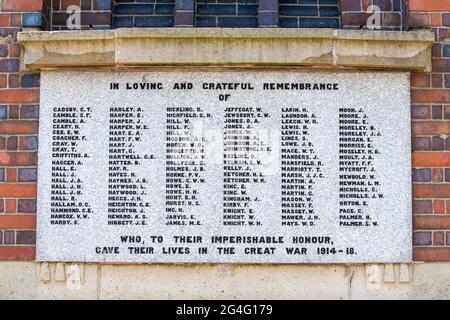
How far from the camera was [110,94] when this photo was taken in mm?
5945

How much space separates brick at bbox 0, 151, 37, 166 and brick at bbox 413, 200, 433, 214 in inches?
106

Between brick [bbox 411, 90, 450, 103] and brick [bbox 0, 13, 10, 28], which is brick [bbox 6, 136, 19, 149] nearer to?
brick [bbox 0, 13, 10, 28]

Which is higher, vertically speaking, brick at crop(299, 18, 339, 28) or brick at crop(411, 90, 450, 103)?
brick at crop(299, 18, 339, 28)

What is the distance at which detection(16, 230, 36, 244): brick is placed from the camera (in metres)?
5.86

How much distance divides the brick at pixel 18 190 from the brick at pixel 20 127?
1.24ft

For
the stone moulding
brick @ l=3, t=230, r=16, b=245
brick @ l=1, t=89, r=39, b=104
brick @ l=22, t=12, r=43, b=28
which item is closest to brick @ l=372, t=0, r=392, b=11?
the stone moulding

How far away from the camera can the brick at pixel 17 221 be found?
19.2 feet

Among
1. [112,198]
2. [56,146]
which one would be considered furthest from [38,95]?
[112,198]

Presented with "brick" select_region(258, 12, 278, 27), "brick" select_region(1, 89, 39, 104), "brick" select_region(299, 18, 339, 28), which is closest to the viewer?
"brick" select_region(1, 89, 39, 104)

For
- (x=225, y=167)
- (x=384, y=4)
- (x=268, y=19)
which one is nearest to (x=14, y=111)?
(x=225, y=167)

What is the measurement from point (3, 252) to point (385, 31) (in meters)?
3.11

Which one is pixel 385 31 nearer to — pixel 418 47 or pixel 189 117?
pixel 418 47

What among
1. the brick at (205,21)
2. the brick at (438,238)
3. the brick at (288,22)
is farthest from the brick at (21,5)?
the brick at (438,238)

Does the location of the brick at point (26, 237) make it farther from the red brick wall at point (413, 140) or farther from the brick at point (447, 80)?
the brick at point (447, 80)
